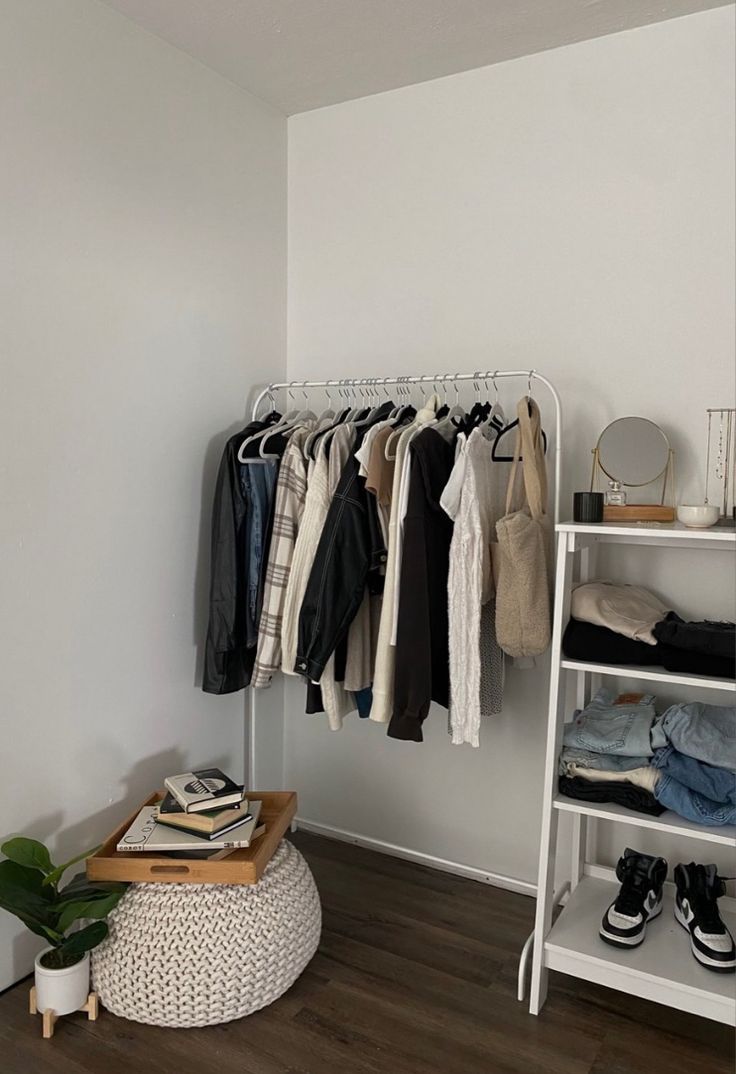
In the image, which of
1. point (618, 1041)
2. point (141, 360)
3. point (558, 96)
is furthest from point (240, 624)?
point (558, 96)

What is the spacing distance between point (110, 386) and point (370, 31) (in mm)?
1231

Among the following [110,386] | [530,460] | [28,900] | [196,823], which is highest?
[110,386]

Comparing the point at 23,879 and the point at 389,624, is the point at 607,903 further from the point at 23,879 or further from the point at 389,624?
the point at 23,879

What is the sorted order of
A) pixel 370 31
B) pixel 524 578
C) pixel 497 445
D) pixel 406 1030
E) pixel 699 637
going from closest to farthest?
1. pixel 699 637
2. pixel 406 1030
3. pixel 524 578
4. pixel 370 31
5. pixel 497 445

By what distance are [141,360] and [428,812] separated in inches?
67.8

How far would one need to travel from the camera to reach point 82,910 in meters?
2.05

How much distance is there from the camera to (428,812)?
290 cm

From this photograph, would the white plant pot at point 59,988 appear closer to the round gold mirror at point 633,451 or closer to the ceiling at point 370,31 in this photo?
the round gold mirror at point 633,451

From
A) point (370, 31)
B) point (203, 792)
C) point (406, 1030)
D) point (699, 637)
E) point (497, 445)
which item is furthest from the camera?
point (497, 445)

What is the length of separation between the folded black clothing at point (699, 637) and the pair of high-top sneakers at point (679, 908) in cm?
67

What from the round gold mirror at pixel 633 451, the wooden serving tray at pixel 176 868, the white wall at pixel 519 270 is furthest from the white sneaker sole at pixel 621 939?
the round gold mirror at pixel 633 451

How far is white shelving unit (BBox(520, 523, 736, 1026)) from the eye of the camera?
1967 mm

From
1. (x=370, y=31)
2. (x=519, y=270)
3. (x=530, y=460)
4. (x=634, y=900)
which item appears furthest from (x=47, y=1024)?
(x=370, y=31)

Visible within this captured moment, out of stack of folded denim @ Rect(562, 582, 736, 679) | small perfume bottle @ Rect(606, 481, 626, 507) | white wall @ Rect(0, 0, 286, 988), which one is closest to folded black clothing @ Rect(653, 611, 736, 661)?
stack of folded denim @ Rect(562, 582, 736, 679)
